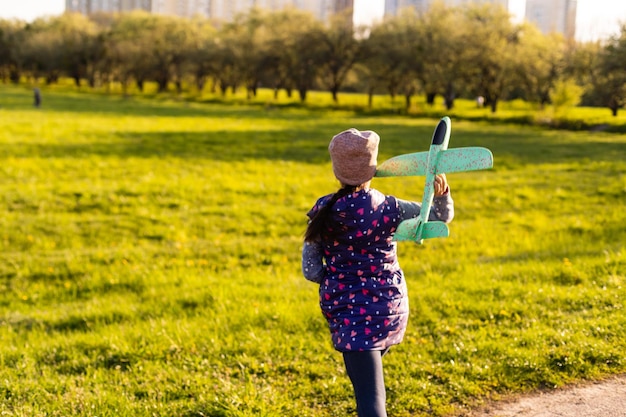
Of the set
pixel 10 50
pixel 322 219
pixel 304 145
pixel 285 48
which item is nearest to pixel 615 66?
pixel 304 145

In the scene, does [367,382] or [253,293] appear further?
[253,293]

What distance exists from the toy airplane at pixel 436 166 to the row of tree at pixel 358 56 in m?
40.1

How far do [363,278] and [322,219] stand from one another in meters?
0.42

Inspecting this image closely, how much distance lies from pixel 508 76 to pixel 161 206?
149 ft

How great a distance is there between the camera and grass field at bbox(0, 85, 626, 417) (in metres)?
5.10

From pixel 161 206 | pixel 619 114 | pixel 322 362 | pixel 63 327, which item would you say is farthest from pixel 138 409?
pixel 619 114

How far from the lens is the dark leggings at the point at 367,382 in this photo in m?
3.38

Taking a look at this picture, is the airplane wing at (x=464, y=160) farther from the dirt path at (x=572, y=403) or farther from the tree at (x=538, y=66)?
the tree at (x=538, y=66)

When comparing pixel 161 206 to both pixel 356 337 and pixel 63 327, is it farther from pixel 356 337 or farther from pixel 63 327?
pixel 356 337

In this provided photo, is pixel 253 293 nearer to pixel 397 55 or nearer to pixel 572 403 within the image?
pixel 572 403

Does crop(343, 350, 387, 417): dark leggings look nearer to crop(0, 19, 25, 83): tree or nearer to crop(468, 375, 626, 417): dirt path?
crop(468, 375, 626, 417): dirt path

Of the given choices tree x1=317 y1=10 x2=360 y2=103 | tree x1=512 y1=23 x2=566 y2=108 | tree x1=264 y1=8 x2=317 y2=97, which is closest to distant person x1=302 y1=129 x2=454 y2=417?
tree x1=512 y1=23 x2=566 y2=108

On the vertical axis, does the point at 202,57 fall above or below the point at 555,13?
below

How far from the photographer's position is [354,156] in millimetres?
3434
